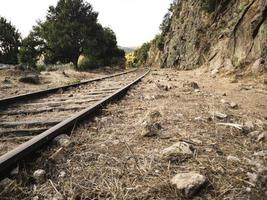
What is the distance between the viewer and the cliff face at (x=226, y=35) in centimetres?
851

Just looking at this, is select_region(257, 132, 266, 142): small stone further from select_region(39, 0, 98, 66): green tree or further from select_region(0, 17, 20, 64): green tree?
select_region(0, 17, 20, 64): green tree

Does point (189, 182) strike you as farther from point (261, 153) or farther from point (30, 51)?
point (30, 51)

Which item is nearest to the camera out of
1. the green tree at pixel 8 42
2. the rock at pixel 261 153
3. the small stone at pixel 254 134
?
the rock at pixel 261 153

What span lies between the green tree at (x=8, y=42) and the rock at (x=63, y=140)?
4591 centimetres

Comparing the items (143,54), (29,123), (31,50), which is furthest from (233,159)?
(143,54)

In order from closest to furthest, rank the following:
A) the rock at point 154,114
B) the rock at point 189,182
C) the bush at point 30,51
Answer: the rock at point 189,182, the rock at point 154,114, the bush at point 30,51

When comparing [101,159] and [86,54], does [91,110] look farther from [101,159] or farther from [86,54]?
[86,54]

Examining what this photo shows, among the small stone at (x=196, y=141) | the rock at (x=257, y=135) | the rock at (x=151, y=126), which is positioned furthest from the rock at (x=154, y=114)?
the rock at (x=257, y=135)

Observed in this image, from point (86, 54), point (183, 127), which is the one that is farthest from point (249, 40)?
point (86, 54)

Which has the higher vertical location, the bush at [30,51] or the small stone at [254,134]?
the bush at [30,51]

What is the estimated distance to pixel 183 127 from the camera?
113 inches

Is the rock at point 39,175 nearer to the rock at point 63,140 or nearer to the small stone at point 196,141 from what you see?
the rock at point 63,140

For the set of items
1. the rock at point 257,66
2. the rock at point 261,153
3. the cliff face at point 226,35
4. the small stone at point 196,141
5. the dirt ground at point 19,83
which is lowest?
the dirt ground at point 19,83

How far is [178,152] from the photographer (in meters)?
2.10
